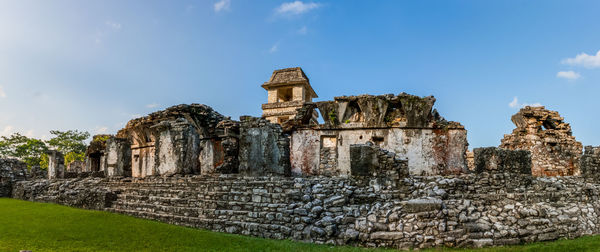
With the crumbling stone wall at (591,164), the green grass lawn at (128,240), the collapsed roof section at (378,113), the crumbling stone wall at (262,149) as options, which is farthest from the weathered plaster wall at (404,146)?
the green grass lawn at (128,240)

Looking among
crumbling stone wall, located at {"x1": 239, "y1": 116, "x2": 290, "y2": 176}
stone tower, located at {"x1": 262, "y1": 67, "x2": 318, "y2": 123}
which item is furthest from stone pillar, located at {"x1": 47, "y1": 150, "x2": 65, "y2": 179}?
crumbling stone wall, located at {"x1": 239, "y1": 116, "x2": 290, "y2": 176}

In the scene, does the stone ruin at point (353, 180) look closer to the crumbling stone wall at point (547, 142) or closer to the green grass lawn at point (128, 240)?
the crumbling stone wall at point (547, 142)

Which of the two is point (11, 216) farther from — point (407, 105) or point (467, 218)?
point (407, 105)

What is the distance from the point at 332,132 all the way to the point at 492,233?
8542 mm

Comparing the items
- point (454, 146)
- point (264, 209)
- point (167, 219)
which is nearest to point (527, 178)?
point (454, 146)

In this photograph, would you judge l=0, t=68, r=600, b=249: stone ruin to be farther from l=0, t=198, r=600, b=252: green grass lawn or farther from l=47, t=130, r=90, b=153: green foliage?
l=47, t=130, r=90, b=153: green foliage

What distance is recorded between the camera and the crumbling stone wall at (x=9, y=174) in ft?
52.4

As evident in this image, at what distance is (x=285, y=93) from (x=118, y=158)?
14.5 meters

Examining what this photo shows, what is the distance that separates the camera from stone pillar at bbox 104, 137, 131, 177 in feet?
54.5

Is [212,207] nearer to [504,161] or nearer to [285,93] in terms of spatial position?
[504,161]

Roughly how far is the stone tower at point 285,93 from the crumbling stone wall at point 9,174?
14861mm

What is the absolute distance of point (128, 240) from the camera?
20.9 feet

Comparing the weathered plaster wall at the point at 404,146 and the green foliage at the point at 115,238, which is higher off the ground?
the weathered plaster wall at the point at 404,146

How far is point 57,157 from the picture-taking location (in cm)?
1872
